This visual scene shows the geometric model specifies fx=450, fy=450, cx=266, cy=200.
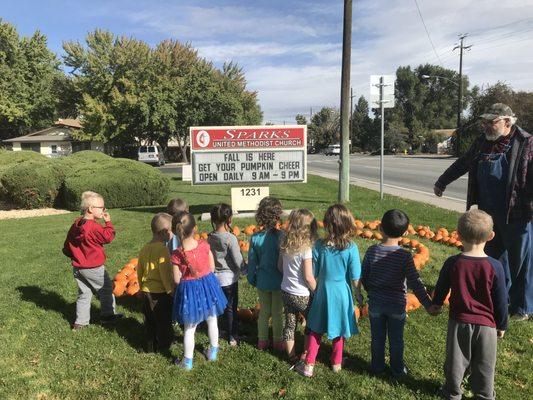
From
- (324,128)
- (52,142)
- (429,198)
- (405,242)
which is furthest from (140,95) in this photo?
(324,128)

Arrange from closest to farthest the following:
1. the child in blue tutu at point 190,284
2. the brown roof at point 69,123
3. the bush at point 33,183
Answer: the child in blue tutu at point 190,284 → the bush at point 33,183 → the brown roof at point 69,123

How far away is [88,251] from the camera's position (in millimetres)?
4348

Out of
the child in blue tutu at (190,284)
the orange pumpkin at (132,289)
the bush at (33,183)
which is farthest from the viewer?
the bush at (33,183)

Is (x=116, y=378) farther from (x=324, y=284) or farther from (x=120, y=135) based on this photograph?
(x=120, y=135)

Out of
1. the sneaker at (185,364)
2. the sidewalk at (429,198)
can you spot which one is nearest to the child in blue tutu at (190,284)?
the sneaker at (185,364)

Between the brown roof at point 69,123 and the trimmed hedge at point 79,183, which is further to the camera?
the brown roof at point 69,123

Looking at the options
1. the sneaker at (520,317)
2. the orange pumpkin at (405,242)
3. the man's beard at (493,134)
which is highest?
the man's beard at (493,134)

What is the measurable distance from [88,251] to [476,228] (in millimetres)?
3417

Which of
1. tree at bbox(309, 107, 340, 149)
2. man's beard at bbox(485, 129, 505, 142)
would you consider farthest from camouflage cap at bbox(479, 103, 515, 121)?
tree at bbox(309, 107, 340, 149)

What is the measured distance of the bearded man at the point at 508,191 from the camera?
392cm

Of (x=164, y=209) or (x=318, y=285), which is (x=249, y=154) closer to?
(x=164, y=209)

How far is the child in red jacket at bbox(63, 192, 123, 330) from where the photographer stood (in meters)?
4.27

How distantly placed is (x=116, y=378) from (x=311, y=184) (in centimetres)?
1488

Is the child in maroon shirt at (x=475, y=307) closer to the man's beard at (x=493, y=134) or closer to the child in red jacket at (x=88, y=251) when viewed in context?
the man's beard at (x=493, y=134)
